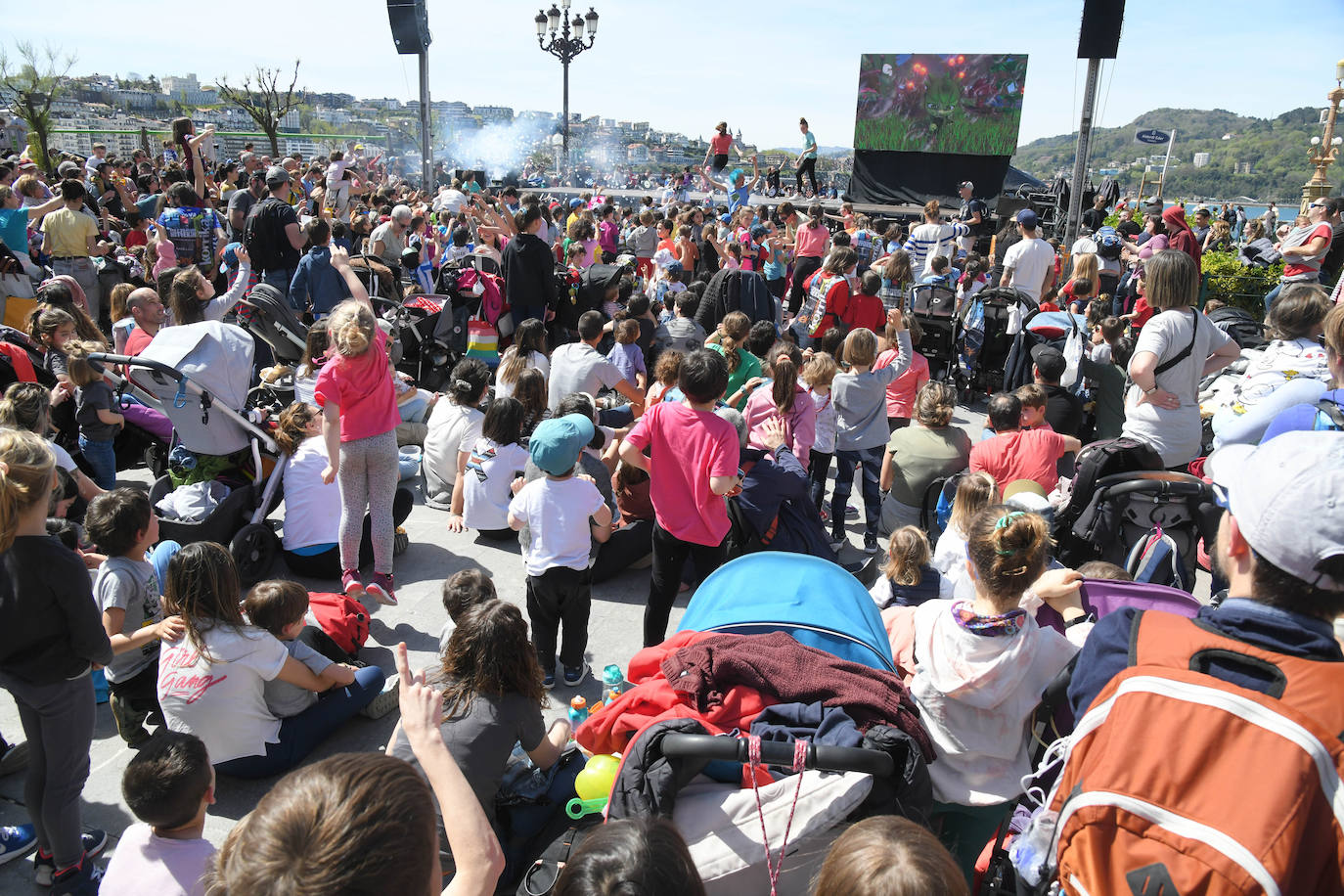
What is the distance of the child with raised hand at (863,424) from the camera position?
5.41 meters

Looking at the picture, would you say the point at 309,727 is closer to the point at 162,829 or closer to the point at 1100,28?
the point at 162,829

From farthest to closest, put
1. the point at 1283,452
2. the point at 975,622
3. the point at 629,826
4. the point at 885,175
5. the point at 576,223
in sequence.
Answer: the point at 885,175, the point at 576,223, the point at 975,622, the point at 1283,452, the point at 629,826

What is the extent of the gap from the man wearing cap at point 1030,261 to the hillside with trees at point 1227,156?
5324cm

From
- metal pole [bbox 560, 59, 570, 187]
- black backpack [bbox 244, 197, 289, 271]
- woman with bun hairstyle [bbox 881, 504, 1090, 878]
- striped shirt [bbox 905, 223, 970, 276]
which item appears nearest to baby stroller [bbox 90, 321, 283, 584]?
black backpack [bbox 244, 197, 289, 271]

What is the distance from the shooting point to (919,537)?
3.60m

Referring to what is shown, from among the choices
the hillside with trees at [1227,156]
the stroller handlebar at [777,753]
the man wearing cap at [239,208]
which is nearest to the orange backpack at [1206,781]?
the stroller handlebar at [777,753]

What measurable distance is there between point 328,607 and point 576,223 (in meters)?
6.38

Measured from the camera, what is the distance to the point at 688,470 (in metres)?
3.76

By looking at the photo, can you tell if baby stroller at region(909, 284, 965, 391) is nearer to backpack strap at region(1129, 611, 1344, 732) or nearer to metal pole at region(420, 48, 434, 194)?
backpack strap at region(1129, 611, 1344, 732)

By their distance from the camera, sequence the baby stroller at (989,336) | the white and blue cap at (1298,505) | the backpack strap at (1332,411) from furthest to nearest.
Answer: the baby stroller at (989,336) → the backpack strap at (1332,411) → the white and blue cap at (1298,505)

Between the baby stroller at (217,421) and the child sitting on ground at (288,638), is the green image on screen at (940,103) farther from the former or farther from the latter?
the child sitting on ground at (288,638)

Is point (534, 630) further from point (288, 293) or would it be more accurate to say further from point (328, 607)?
point (288, 293)

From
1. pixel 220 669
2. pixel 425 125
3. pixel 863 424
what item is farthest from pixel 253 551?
pixel 425 125

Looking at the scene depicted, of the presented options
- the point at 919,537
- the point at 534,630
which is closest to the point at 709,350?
the point at 919,537
